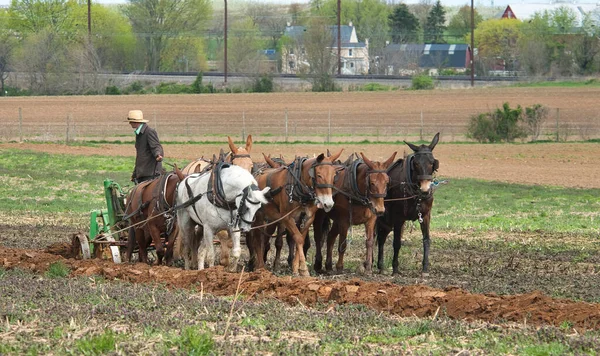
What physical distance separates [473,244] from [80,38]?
68.8 m

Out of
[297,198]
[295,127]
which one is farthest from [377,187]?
[295,127]

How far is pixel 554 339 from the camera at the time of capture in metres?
8.38

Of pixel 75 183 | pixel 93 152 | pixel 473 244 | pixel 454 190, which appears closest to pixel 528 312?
pixel 473 244

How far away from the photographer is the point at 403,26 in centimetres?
12294

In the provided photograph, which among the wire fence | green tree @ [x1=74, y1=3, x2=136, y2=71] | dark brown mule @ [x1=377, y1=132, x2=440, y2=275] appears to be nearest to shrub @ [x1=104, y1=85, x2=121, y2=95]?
the wire fence

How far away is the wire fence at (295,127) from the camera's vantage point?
151 feet

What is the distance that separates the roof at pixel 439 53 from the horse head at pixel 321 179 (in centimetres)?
9454

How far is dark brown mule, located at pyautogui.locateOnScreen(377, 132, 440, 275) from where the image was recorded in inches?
581

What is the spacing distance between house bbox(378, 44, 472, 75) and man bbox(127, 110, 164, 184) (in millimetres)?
80740

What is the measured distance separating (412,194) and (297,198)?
1.99 metres

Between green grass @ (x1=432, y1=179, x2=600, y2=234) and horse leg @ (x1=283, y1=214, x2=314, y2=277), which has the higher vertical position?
horse leg @ (x1=283, y1=214, x2=314, y2=277)

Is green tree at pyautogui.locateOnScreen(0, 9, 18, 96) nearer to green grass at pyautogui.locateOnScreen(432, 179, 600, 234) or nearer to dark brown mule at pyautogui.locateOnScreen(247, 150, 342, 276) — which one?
green grass at pyautogui.locateOnScreen(432, 179, 600, 234)

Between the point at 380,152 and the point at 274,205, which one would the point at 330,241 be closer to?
the point at 274,205

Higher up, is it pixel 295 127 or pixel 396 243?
pixel 295 127
